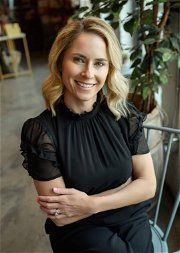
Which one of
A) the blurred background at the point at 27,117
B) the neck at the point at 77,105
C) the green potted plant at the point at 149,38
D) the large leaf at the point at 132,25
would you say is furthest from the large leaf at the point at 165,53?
the neck at the point at 77,105

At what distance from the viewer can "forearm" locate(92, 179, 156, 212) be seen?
1.18 m

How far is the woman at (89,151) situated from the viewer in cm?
115

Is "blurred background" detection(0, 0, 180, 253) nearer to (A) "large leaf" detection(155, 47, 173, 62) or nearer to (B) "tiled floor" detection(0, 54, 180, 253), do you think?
(B) "tiled floor" detection(0, 54, 180, 253)

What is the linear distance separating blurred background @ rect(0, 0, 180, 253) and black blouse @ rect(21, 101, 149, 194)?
703 millimetres

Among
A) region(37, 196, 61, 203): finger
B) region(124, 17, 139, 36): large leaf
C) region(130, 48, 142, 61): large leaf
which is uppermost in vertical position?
region(124, 17, 139, 36): large leaf

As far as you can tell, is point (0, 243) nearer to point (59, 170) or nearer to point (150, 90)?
point (59, 170)

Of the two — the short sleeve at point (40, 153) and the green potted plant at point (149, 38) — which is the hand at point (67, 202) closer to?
the short sleeve at point (40, 153)

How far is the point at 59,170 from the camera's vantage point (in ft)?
3.91

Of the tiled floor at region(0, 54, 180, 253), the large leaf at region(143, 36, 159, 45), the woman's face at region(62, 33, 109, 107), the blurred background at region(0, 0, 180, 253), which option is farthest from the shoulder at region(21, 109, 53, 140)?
the tiled floor at region(0, 54, 180, 253)

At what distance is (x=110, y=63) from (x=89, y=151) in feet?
1.14

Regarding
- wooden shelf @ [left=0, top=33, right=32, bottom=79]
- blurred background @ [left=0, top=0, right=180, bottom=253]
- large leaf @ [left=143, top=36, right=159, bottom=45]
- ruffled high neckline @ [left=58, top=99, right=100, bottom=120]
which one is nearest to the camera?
ruffled high neckline @ [left=58, top=99, right=100, bottom=120]

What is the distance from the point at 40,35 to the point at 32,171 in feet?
20.3

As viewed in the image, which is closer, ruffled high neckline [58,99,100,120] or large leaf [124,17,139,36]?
ruffled high neckline [58,99,100,120]

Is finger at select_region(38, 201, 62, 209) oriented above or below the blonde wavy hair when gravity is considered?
below
